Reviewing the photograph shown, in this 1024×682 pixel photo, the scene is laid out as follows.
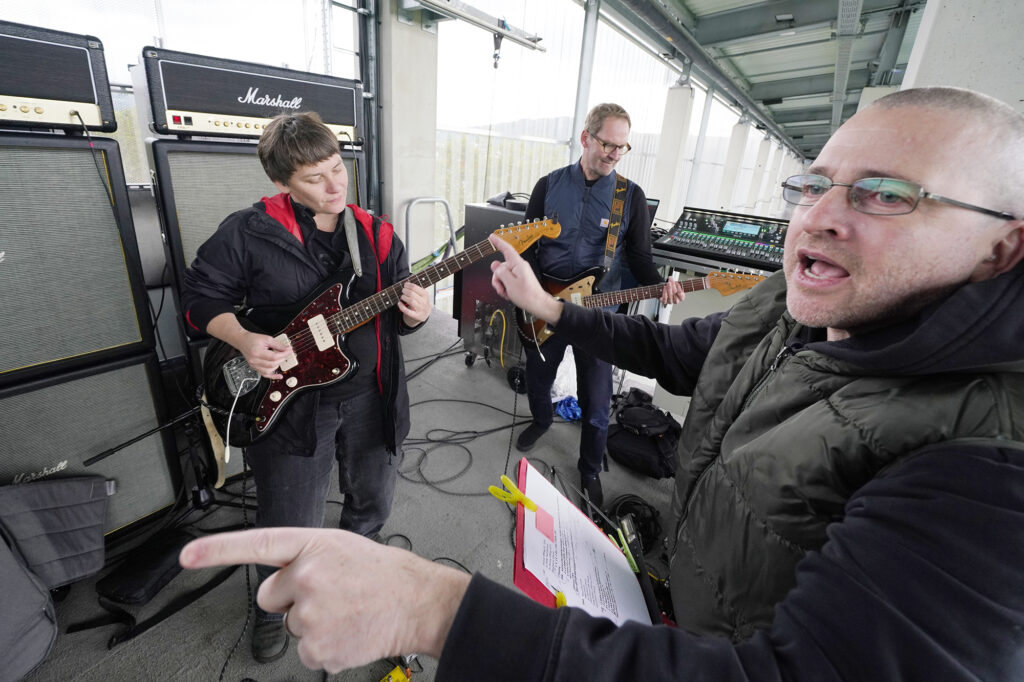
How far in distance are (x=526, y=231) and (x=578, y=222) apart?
0.32 meters

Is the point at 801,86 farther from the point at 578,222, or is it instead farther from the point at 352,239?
the point at 352,239

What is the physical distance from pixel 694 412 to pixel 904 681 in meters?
0.60

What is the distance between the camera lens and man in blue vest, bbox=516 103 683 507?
6.80ft

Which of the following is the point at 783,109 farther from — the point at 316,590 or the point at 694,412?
the point at 316,590

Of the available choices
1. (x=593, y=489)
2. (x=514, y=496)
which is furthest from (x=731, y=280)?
(x=514, y=496)

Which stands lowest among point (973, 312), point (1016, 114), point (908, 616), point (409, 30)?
point (908, 616)

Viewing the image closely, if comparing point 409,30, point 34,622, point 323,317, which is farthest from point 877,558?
point 409,30

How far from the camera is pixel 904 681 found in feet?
1.20

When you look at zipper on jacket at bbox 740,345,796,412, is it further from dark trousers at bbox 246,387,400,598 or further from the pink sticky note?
dark trousers at bbox 246,387,400,598

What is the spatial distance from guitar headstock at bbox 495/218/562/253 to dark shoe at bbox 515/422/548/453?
1148 mm

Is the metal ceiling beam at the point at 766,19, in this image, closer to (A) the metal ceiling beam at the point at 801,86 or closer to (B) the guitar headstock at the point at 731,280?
(B) the guitar headstock at the point at 731,280

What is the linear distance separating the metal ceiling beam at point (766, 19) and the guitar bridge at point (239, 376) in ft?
17.1

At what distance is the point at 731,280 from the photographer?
2158mm

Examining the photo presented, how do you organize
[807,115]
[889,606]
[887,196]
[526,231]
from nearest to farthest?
[889,606]
[887,196]
[526,231]
[807,115]
